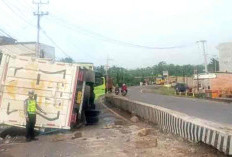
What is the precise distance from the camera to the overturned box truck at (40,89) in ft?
42.7

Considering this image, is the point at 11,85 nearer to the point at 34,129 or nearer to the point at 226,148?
the point at 34,129

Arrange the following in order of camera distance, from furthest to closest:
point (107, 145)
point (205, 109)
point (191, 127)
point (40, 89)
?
point (205, 109), point (40, 89), point (107, 145), point (191, 127)

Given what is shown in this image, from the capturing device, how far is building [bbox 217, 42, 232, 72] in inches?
2026

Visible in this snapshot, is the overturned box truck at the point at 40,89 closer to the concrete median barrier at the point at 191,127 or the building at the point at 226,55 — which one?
the concrete median barrier at the point at 191,127

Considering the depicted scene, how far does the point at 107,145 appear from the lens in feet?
33.6

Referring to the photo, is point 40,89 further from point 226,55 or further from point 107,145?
point 226,55

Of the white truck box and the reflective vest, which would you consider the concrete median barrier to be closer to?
the white truck box

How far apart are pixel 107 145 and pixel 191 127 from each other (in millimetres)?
2455

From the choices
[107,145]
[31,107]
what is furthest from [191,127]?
[31,107]

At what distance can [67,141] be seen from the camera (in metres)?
11.7

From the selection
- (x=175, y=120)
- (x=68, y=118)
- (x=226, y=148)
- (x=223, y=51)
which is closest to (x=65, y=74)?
(x=68, y=118)

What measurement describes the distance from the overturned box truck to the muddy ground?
0.68m

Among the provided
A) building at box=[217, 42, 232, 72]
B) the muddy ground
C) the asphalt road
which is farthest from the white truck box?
building at box=[217, 42, 232, 72]

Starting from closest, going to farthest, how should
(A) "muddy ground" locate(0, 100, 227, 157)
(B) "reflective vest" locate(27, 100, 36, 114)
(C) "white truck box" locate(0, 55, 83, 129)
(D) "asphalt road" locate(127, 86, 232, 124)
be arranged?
1. (A) "muddy ground" locate(0, 100, 227, 157)
2. (B) "reflective vest" locate(27, 100, 36, 114)
3. (C) "white truck box" locate(0, 55, 83, 129)
4. (D) "asphalt road" locate(127, 86, 232, 124)
